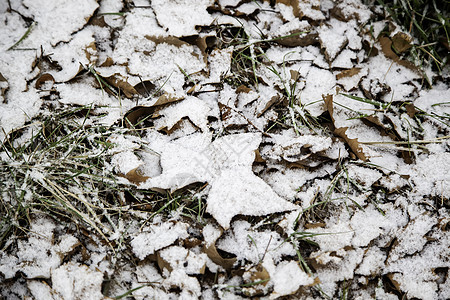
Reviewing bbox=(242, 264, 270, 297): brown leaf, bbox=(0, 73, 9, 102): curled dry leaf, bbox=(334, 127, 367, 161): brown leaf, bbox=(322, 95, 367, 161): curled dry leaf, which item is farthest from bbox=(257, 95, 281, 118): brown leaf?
bbox=(0, 73, 9, 102): curled dry leaf

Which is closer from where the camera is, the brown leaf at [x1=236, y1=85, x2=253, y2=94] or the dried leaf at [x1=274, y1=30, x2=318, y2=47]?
the brown leaf at [x1=236, y1=85, x2=253, y2=94]

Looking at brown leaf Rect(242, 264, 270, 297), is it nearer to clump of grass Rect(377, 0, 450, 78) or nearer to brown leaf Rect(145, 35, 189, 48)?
brown leaf Rect(145, 35, 189, 48)

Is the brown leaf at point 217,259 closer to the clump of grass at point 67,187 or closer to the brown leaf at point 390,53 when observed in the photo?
the clump of grass at point 67,187

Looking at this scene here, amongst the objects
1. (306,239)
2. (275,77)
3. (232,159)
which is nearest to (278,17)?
(275,77)

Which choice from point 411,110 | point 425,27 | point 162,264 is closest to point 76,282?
point 162,264

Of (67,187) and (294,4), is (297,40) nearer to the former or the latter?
(294,4)

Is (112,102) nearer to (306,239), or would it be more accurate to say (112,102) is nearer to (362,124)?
(306,239)
